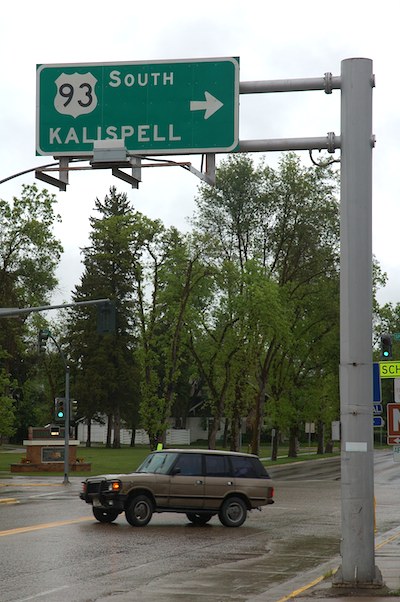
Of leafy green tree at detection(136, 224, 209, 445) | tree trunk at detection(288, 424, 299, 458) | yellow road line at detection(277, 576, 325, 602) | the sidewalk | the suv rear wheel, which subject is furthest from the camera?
tree trunk at detection(288, 424, 299, 458)

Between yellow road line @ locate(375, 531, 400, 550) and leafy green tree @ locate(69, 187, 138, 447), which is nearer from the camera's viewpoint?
yellow road line @ locate(375, 531, 400, 550)

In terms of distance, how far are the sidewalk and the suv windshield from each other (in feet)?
23.2

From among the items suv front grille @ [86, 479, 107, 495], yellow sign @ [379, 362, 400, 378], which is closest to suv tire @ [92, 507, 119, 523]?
suv front grille @ [86, 479, 107, 495]

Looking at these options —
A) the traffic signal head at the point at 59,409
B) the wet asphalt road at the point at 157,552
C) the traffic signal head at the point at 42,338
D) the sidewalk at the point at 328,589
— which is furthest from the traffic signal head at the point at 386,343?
the traffic signal head at the point at 59,409

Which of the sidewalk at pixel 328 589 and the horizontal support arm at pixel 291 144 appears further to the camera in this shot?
the horizontal support arm at pixel 291 144

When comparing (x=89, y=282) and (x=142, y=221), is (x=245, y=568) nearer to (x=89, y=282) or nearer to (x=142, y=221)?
(x=142, y=221)

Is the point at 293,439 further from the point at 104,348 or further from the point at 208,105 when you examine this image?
the point at 208,105

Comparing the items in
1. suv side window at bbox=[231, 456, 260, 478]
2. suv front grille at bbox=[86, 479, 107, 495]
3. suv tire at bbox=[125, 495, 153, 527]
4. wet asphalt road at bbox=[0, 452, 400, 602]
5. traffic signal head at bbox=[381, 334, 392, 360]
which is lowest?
wet asphalt road at bbox=[0, 452, 400, 602]

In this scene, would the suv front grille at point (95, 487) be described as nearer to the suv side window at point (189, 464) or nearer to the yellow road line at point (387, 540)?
the suv side window at point (189, 464)

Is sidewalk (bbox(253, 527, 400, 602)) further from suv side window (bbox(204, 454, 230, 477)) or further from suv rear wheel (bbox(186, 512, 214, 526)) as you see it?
suv rear wheel (bbox(186, 512, 214, 526))

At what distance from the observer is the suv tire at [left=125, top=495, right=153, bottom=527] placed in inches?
951

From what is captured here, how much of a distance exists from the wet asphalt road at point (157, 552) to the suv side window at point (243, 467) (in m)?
1.21

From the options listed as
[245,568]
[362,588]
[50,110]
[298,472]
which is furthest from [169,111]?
[298,472]

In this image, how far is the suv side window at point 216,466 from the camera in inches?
988
